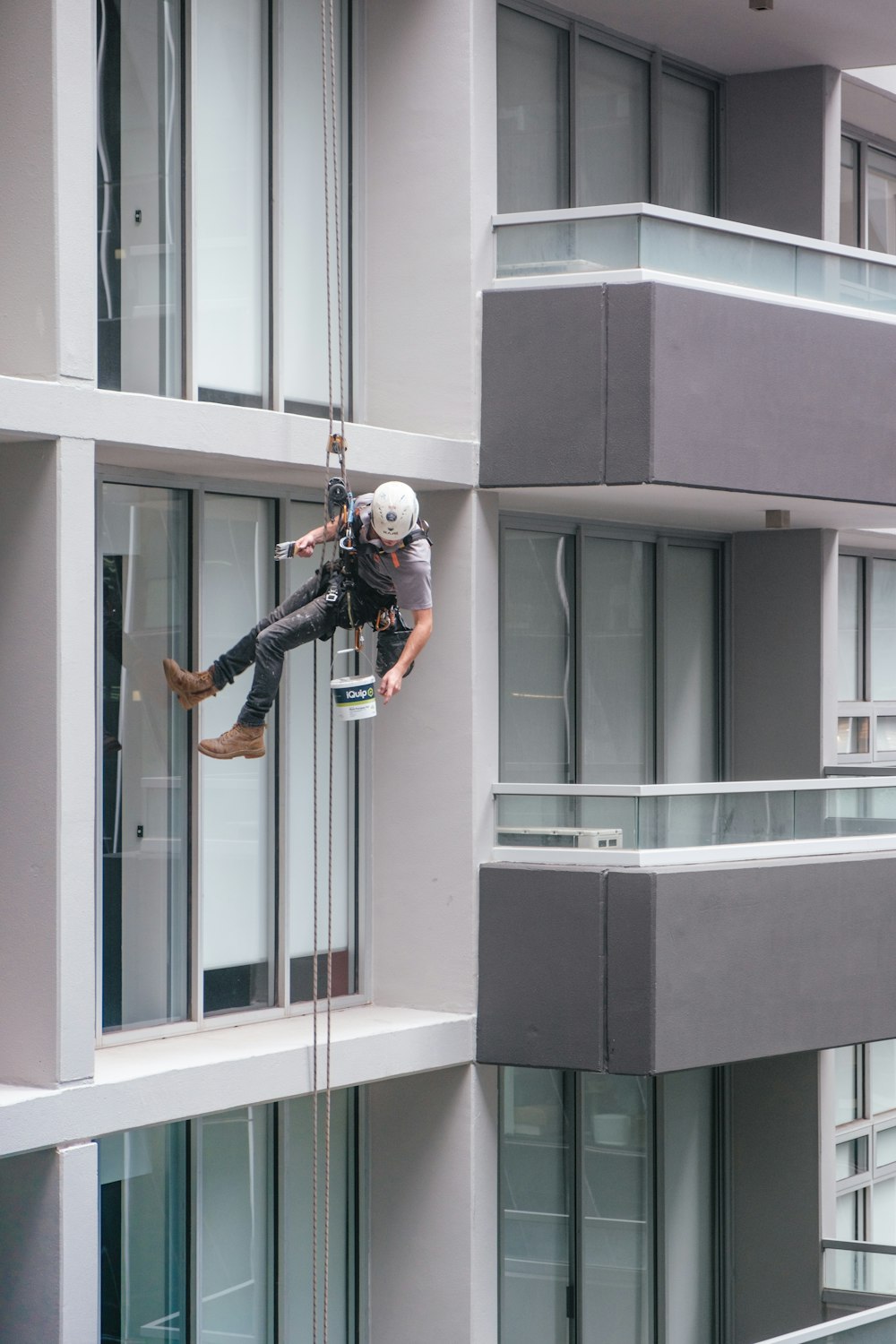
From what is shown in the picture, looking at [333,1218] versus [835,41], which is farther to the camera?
[835,41]

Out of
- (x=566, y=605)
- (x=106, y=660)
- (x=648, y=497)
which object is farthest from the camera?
(x=566, y=605)


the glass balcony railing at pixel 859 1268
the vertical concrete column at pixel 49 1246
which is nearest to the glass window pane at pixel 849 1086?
the glass balcony railing at pixel 859 1268

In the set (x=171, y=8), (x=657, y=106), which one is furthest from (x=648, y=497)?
(x=171, y=8)

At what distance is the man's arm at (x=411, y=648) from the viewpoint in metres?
10.8

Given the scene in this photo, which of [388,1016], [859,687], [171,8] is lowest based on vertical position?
[388,1016]

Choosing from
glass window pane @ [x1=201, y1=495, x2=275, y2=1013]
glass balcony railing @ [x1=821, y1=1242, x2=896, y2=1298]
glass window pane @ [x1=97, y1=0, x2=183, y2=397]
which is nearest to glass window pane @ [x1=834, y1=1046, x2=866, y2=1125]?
glass balcony railing @ [x1=821, y1=1242, x2=896, y2=1298]

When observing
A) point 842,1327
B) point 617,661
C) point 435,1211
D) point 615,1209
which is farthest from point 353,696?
point 615,1209

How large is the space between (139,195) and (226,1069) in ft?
17.2

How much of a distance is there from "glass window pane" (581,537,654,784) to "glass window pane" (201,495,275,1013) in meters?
3.26

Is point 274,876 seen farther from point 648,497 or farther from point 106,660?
point 648,497

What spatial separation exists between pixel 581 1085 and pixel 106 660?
574 centimetres

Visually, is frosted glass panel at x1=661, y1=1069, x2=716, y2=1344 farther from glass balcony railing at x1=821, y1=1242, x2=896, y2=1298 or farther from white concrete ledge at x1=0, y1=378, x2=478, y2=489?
white concrete ledge at x1=0, y1=378, x2=478, y2=489

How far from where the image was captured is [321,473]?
11.9 m

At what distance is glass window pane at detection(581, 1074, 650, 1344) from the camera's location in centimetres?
1483
